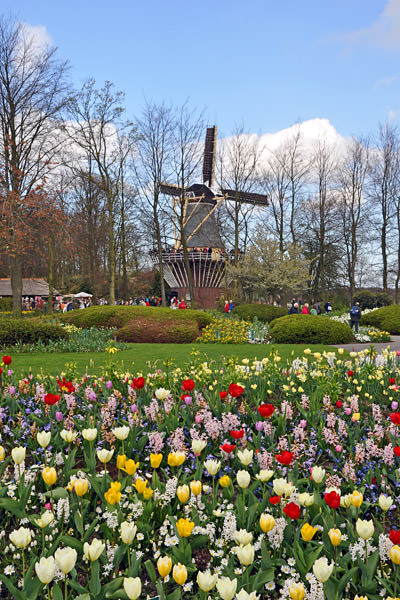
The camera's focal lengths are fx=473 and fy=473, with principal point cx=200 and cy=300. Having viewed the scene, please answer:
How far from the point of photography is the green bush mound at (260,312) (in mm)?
26547

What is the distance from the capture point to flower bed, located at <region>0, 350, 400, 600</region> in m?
2.19

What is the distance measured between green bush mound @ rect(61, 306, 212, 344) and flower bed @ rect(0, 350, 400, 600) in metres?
11.4

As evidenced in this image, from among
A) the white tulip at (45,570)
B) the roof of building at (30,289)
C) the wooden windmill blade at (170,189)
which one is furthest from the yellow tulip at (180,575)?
the roof of building at (30,289)

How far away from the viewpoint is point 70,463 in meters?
3.38

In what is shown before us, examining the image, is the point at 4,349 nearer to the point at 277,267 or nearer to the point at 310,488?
the point at 310,488

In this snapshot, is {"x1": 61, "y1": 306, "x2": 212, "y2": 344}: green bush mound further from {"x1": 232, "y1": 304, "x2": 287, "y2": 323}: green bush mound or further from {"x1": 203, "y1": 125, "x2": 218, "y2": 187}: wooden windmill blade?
{"x1": 203, "y1": 125, "x2": 218, "y2": 187}: wooden windmill blade

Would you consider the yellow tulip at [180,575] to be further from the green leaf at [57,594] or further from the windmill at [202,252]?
the windmill at [202,252]

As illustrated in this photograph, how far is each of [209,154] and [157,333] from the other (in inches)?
1301

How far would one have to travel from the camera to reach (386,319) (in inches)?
877

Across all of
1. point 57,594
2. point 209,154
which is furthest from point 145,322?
point 209,154

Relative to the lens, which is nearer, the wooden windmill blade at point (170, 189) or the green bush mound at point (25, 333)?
the green bush mound at point (25, 333)

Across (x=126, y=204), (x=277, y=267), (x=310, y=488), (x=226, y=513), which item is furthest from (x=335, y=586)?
(x=126, y=204)

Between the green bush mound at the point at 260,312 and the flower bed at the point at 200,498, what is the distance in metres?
21.0

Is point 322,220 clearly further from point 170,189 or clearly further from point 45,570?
point 45,570
